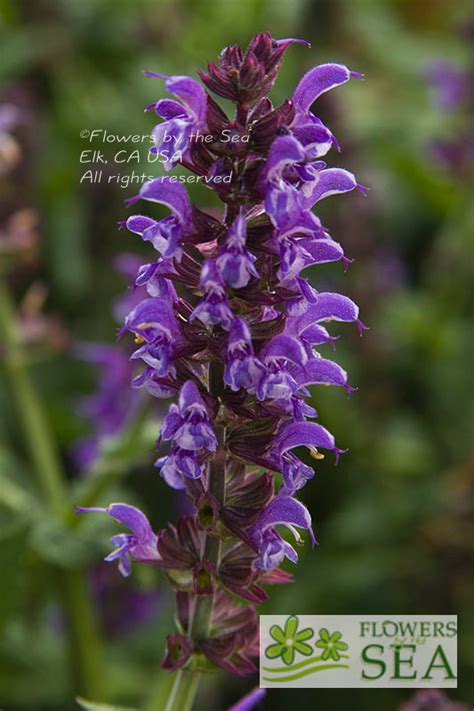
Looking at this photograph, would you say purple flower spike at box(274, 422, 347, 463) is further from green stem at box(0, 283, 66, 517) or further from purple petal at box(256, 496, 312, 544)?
green stem at box(0, 283, 66, 517)

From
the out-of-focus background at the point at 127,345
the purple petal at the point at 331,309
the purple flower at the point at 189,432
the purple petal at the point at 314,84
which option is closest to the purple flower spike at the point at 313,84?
the purple petal at the point at 314,84

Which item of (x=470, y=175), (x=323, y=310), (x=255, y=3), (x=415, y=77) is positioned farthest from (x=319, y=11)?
(x=323, y=310)

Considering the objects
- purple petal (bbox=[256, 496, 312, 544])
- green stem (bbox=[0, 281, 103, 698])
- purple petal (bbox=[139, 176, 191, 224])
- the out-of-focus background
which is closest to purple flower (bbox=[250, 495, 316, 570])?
purple petal (bbox=[256, 496, 312, 544])

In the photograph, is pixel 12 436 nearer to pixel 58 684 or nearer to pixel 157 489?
pixel 157 489

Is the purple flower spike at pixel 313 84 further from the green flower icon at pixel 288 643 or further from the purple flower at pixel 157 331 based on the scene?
the green flower icon at pixel 288 643

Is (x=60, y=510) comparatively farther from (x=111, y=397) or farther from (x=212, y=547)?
(x=212, y=547)
